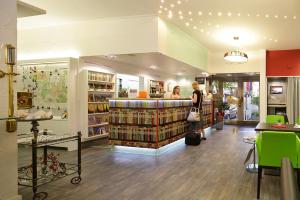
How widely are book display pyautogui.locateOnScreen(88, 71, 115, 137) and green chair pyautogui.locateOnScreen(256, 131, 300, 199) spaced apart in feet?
17.1

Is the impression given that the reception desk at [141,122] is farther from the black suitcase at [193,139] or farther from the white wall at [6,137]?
the white wall at [6,137]

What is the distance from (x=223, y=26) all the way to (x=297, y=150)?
4.53 metres

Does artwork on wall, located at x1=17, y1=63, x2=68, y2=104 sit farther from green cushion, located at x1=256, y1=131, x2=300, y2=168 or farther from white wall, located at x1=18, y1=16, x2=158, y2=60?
green cushion, located at x1=256, y1=131, x2=300, y2=168

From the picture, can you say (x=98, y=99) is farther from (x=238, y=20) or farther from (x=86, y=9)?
(x=238, y=20)

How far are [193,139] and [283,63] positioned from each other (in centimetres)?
537

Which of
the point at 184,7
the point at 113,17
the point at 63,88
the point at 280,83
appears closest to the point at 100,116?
the point at 63,88

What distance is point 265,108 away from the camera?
1073 cm

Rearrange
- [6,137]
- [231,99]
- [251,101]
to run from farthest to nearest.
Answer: [251,101], [231,99], [6,137]

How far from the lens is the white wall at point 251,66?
10.7 m

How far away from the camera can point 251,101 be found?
1481cm

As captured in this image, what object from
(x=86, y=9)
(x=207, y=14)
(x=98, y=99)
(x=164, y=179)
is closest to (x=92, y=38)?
(x=86, y=9)

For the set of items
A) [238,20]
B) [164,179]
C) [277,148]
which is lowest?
[164,179]

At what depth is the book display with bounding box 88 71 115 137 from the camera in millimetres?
8094

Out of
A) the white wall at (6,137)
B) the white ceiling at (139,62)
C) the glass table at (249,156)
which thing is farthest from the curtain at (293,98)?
the white wall at (6,137)
